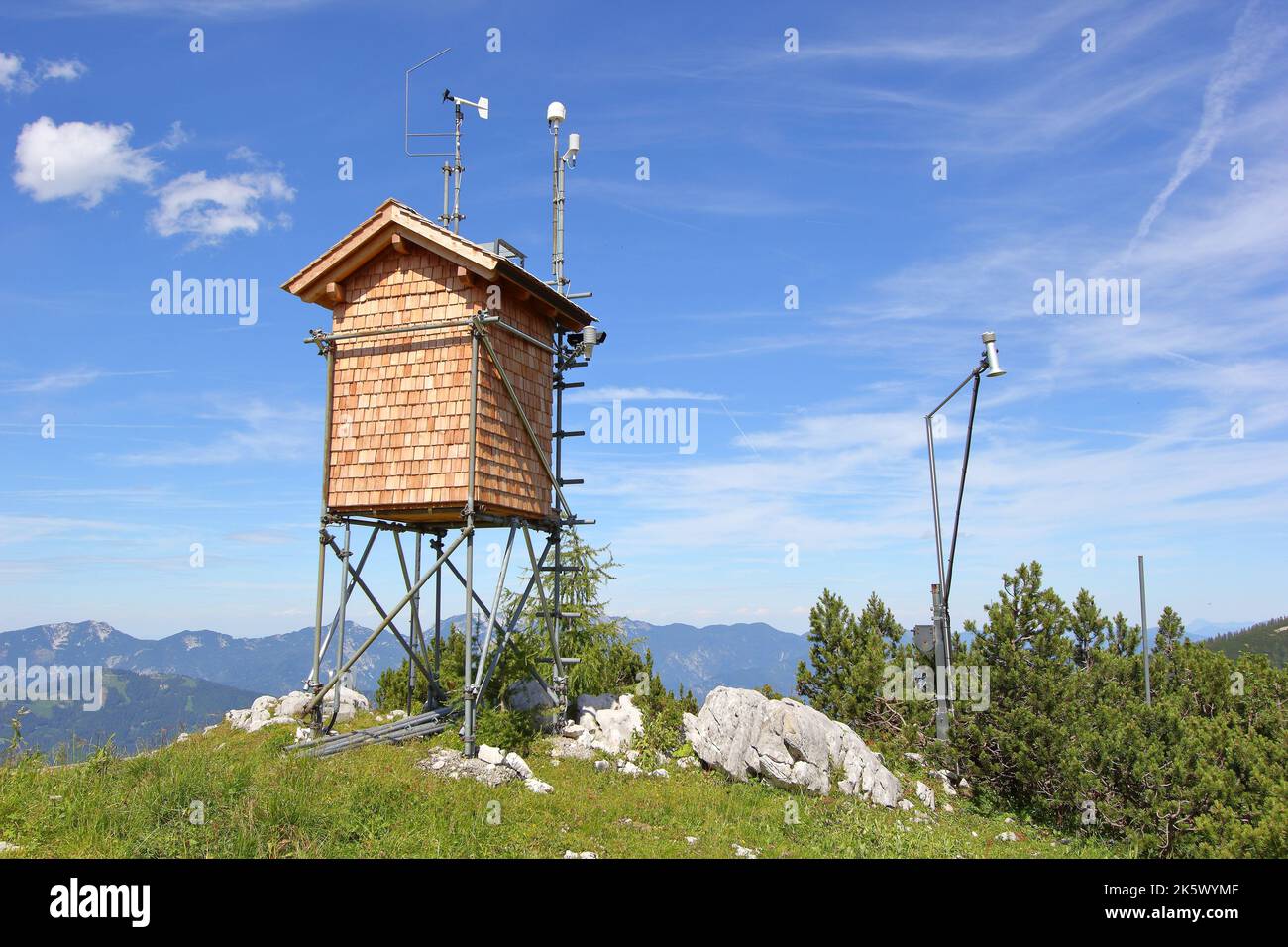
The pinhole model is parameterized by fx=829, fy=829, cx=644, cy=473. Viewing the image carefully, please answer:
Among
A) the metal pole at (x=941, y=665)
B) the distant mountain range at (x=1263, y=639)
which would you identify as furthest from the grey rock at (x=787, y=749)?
the distant mountain range at (x=1263, y=639)

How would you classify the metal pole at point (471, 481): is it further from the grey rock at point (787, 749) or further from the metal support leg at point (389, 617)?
the grey rock at point (787, 749)

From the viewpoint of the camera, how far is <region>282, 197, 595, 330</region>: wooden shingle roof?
56.0 feet

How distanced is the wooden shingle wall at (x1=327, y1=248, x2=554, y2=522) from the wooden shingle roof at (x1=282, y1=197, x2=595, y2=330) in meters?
0.29

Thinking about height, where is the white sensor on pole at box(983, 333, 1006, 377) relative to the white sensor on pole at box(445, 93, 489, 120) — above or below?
below

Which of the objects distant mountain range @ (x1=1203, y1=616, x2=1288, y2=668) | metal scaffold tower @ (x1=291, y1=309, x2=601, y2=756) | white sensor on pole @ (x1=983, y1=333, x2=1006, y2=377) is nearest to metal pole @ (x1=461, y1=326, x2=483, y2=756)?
metal scaffold tower @ (x1=291, y1=309, x2=601, y2=756)

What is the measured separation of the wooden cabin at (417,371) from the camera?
1716 cm

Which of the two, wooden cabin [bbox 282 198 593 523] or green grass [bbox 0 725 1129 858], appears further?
wooden cabin [bbox 282 198 593 523]

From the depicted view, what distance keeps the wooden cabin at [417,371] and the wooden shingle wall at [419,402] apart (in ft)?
0.09

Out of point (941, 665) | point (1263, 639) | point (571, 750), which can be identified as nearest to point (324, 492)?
point (571, 750)

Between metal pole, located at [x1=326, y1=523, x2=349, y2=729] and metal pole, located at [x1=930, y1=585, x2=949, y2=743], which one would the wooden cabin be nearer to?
metal pole, located at [x1=326, y1=523, x2=349, y2=729]

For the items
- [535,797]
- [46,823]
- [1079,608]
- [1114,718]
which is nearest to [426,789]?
[535,797]
